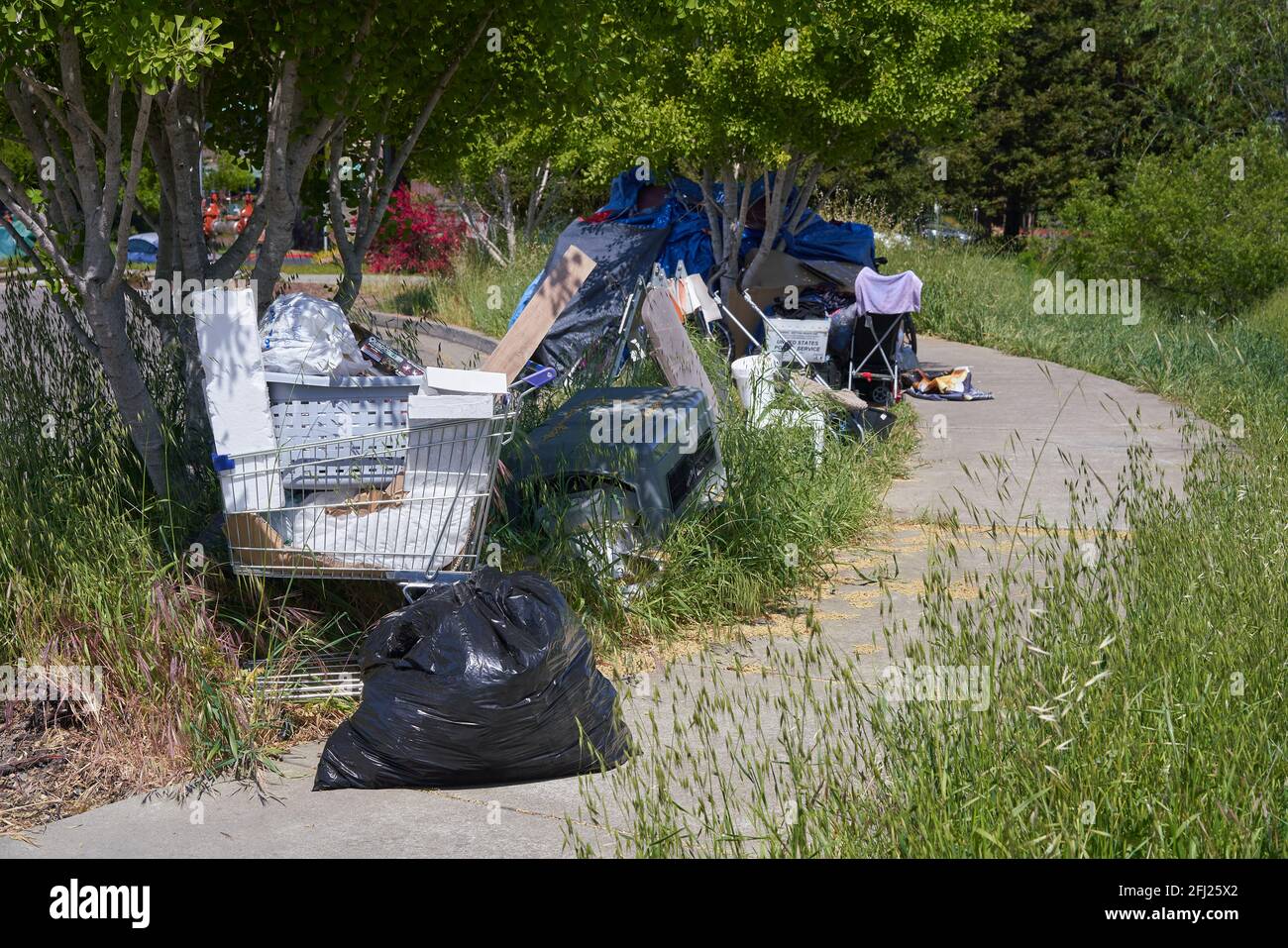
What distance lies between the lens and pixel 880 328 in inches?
463

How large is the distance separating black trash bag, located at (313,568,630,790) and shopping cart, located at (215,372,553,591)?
1.11 feet

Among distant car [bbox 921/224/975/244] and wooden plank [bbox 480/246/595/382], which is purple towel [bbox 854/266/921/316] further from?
distant car [bbox 921/224/975/244]

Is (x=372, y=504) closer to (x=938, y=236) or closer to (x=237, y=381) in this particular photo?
(x=237, y=381)

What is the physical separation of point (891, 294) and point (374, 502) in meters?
7.79

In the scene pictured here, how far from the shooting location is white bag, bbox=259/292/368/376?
16.3ft

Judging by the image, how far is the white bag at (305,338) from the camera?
4.96 metres

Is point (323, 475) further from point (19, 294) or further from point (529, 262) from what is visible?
point (529, 262)

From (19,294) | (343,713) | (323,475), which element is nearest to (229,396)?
(323,475)

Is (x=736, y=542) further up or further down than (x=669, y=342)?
further down

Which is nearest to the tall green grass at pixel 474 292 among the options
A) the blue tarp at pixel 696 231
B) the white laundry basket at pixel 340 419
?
the blue tarp at pixel 696 231

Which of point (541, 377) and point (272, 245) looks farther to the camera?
point (541, 377)

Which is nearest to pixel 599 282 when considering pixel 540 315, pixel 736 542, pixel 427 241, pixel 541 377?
pixel 541 377

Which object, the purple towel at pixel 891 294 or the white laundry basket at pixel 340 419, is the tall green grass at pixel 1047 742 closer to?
the white laundry basket at pixel 340 419

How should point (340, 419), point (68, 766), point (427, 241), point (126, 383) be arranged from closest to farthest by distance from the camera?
point (68, 766) < point (340, 419) < point (126, 383) < point (427, 241)
